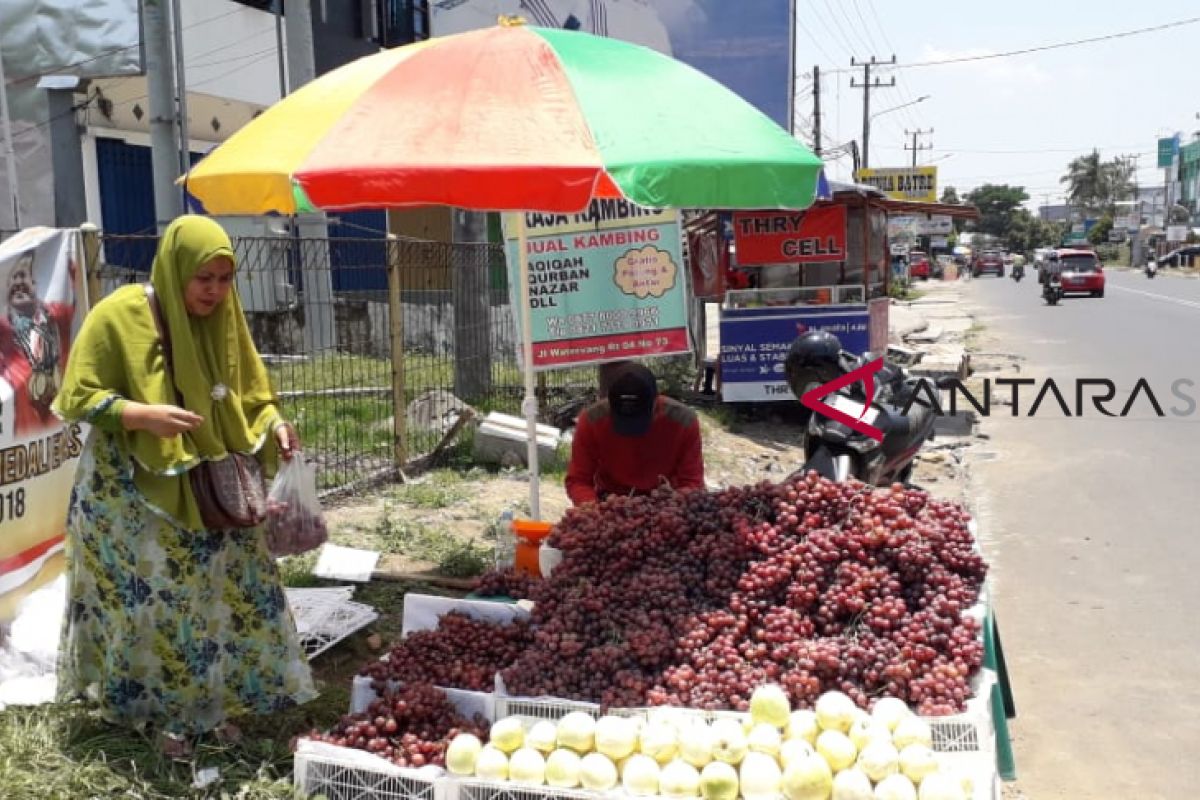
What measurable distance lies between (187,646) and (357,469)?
4.51m

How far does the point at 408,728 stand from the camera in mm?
3016

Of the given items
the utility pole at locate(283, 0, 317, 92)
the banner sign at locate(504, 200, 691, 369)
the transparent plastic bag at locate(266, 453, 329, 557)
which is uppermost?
the utility pole at locate(283, 0, 317, 92)

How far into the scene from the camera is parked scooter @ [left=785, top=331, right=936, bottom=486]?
161 inches

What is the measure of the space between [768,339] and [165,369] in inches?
338

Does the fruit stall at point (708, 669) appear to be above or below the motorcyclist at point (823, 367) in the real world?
below

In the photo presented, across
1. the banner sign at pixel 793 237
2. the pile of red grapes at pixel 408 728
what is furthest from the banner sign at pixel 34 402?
the banner sign at pixel 793 237

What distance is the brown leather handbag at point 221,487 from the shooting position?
10.8 ft

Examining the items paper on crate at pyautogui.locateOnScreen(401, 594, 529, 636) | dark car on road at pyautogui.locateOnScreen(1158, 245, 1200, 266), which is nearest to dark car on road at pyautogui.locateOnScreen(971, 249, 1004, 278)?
dark car on road at pyautogui.locateOnScreen(1158, 245, 1200, 266)

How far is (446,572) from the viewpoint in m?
5.90

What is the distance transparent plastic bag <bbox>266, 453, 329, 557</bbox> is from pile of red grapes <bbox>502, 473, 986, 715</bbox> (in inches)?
34.5

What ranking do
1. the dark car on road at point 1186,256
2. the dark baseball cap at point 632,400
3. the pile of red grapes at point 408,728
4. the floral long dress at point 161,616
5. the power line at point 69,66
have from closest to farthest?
1. the pile of red grapes at point 408,728
2. the floral long dress at point 161,616
3. the dark baseball cap at point 632,400
4. the power line at point 69,66
5. the dark car on road at point 1186,256

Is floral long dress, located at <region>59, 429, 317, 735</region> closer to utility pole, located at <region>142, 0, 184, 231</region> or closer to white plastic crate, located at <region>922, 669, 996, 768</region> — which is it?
white plastic crate, located at <region>922, 669, 996, 768</region>

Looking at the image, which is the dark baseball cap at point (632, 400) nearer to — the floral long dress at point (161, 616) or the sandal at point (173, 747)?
the floral long dress at point (161, 616)

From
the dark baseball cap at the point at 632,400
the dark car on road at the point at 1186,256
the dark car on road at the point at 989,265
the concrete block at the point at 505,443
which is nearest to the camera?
the dark baseball cap at the point at 632,400
